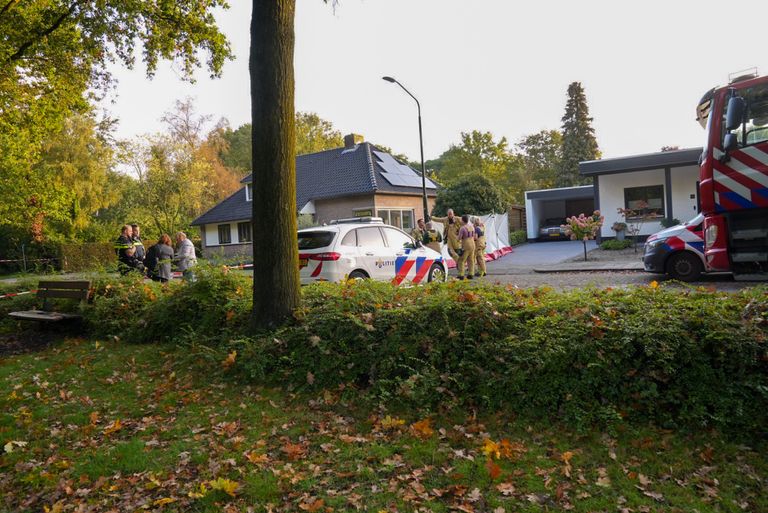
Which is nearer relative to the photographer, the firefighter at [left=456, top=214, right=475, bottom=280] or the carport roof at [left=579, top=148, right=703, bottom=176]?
the firefighter at [left=456, top=214, right=475, bottom=280]

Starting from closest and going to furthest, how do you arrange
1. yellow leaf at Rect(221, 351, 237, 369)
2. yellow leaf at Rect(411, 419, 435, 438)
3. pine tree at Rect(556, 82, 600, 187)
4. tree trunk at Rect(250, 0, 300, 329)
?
yellow leaf at Rect(411, 419, 435, 438)
yellow leaf at Rect(221, 351, 237, 369)
tree trunk at Rect(250, 0, 300, 329)
pine tree at Rect(556, 82, 600, 187)

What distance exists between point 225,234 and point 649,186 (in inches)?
969

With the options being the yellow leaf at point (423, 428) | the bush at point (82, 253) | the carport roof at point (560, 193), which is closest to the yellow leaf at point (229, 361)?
the yellow leaf at point (423, 428)

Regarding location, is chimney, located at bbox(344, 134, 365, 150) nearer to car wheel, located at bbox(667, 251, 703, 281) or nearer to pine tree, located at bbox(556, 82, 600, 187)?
car wheel, located at bbox(667, 251, 703, 281)

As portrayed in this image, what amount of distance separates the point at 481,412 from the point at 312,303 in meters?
2.65

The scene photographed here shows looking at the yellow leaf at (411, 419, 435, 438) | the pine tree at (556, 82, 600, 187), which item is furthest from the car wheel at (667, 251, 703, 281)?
the pine tree at (556, 82, 600, 187)

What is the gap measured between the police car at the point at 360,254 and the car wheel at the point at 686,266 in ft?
16.8

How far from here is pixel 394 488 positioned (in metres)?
3.20

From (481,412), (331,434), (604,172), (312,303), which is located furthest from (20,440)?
(604,172)

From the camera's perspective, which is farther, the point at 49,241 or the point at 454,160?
the point at 454,160

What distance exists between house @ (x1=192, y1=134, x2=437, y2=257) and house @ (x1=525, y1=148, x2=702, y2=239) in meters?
9.92

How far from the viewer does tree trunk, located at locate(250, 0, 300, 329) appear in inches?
230

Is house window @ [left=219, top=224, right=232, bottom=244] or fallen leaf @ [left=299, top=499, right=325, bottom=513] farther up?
house window @ [left=219, top=224, right=232, bottom=244]

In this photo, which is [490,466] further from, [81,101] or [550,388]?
[81,101]
